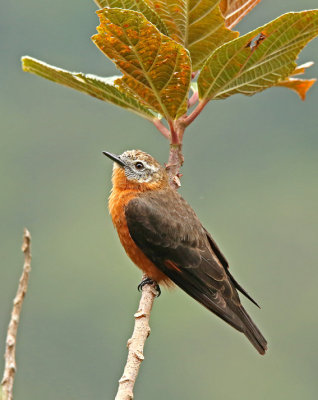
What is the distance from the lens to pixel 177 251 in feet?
18.5

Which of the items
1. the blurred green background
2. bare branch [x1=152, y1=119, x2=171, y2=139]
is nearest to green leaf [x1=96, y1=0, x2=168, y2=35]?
bare branch [x1=152, y1=119, x2=171, y2=139]

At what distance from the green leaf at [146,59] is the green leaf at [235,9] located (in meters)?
0.57

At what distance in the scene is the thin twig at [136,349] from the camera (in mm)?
3064

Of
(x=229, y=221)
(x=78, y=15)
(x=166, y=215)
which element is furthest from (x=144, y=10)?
(x=78, y=15)

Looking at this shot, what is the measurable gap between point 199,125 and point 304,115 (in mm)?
7608

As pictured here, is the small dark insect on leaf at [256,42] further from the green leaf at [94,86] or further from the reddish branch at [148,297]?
the green leaf at [94,86]

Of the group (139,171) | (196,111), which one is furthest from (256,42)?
(139,171)

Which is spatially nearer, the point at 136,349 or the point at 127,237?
the point at 136,349

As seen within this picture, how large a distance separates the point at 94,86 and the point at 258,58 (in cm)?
84

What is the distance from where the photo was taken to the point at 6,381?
95.3 inches

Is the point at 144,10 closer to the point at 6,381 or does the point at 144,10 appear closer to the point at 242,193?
the point at 6,381

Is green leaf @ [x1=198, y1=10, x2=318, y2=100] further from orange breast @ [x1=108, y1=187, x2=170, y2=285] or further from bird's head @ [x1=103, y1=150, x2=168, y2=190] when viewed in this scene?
bird's head @ [x1=103, y1=150, x2=168, y2=190]

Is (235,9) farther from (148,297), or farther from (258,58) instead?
(148,297)

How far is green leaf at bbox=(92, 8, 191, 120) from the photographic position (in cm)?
391
